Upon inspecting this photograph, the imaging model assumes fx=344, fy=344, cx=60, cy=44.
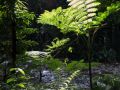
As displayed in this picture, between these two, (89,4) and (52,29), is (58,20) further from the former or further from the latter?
(52,29)

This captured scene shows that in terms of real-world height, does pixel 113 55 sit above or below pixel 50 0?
below

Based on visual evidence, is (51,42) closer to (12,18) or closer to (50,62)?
(50,62)

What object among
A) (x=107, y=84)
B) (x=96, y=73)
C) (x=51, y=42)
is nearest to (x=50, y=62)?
(x=51, y=42)

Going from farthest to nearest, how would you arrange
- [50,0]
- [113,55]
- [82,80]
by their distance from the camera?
[50,0]
[113,55]
[82,80]

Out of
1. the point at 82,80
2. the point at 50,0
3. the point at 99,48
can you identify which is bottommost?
the point at 82,80

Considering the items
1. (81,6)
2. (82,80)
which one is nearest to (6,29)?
(81,6)

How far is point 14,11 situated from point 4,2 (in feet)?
0.80

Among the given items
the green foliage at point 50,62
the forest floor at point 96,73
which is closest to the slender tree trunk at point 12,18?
the green foliage at point 50,62

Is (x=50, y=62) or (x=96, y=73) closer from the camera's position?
(x=50, y=62)

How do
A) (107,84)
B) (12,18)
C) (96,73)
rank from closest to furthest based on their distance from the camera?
(12,18) < (107,84) < (96,73)

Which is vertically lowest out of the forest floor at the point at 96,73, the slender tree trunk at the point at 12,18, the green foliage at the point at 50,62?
the forest floor at the point at 96,73

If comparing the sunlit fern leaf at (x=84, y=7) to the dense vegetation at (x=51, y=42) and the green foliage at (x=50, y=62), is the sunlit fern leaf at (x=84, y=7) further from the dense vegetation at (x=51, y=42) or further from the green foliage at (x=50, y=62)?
the green foliage at (x=50, y=62)

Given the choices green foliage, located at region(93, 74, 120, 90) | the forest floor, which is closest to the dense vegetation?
green foliage, located at region(93, 74, 120, 90)

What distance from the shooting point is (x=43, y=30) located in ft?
50.9
